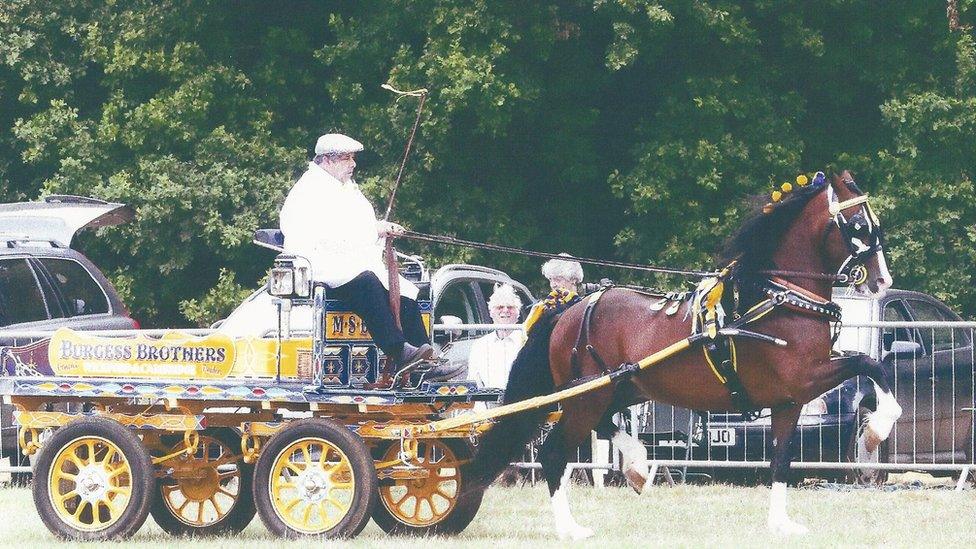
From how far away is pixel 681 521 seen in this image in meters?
12.3

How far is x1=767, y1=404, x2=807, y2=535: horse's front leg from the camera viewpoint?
11.1m

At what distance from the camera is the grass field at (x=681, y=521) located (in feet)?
36.2

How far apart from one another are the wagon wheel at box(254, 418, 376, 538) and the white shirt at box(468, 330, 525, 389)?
3.27 metres

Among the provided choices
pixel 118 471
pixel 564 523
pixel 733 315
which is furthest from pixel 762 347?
pixel 118 471

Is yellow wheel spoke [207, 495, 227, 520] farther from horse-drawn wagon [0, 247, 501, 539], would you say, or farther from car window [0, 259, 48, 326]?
car window [0, 259, 48, 326]

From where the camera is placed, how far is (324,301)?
36.3ft

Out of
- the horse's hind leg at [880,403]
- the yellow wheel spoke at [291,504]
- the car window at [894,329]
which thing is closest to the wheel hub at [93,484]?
the yellow wheel spoke at [291,504]

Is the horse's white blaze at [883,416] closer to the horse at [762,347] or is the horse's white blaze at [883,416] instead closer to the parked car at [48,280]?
the horse at [762,347]

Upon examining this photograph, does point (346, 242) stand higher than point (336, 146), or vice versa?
point (336, 146)

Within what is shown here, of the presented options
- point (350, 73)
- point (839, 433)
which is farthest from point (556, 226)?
point (839, 433)

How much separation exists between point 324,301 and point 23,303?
5.83 m

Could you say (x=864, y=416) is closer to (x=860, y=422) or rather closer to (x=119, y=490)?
(x=860, y=422)

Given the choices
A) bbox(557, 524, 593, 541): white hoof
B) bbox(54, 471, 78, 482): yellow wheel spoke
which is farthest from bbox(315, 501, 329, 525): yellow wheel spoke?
bbox(54, 471, 78, 482): yellow wheel spoke

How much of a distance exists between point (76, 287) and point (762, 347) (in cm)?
780
